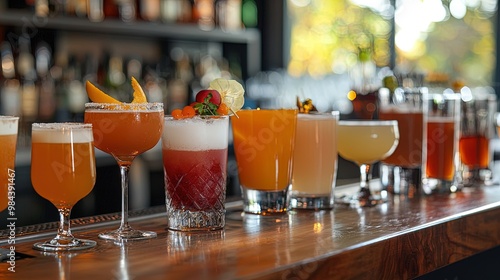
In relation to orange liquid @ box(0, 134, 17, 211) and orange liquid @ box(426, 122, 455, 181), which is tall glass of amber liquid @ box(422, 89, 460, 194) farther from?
orange liquid @ box(0, 134, 17, 211)

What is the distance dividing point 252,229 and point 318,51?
470 cm

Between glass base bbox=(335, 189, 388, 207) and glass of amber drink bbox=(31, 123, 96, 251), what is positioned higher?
glass of amber drink bbox=(31, 123, 96, 251)

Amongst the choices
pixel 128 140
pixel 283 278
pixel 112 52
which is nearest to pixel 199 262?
pixel 283 278

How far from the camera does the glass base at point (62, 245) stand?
119 centimetres

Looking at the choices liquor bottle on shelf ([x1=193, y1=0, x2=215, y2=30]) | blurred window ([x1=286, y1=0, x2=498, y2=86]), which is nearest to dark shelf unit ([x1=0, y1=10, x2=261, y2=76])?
liquor bottle on shelf ([x1=193, y1=0, x2=215, y2=30])

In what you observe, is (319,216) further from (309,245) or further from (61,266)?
(61,266)

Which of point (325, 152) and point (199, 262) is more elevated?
point (325, 152)

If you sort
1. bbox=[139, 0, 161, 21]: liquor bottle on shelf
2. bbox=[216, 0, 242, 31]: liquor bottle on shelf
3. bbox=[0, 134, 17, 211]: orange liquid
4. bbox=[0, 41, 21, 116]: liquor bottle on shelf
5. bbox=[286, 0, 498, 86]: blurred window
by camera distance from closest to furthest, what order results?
1. bbox=[0, 134, 17, 211]: orange liquid
2. bbox=[0, 41, 21, 116]: liquor bottle on shelf
3. bbox=[139, 0, 161, 21]: liquor bottle on shelf
4. bbox=[216, 0, 242, 31]: liquor bottle on shelf
5. bbox=[286, 0, 498, 86]: blurred window

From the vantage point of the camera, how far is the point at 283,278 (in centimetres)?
104

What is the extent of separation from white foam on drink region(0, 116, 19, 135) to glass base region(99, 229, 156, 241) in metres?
0.24

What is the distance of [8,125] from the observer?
1.19 meters

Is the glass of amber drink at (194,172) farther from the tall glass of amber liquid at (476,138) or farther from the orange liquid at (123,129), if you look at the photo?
the tall glass of amber liquid at (476,138)

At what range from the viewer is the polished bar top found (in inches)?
41.4

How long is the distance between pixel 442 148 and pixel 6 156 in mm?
1253
